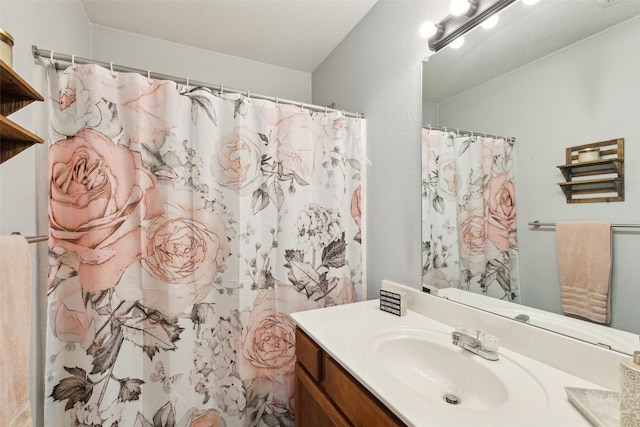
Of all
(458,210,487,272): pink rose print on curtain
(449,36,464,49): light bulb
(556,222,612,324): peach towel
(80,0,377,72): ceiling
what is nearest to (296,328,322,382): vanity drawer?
(458,210,487,272): pink rose print on curtain

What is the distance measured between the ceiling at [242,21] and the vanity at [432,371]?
5.17ft

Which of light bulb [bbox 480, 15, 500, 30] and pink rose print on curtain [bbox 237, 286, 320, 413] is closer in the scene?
light bulb [bbox 480, 15, 500, 30]

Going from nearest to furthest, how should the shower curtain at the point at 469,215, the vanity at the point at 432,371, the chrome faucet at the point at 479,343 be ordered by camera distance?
the vanity at the point at 432,371
the chrome faucet at the point at 479,343
the shower curtain at the point at 469,215

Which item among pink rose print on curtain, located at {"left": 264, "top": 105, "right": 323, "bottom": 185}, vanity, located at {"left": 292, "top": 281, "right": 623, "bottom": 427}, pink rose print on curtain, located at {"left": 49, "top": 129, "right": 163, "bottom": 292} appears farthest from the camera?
pink rose print on curtain, located at {"left": 264, "top": 105, "right": 323, "bottom": 185}

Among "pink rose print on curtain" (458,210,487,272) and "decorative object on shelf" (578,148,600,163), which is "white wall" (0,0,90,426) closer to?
"pink rose print on curtain" (458,210,487,272)

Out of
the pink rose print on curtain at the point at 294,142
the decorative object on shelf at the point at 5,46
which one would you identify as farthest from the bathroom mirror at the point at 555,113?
the decorative object on shelf at the point at 5,46

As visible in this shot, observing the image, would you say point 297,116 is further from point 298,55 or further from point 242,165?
point 298,55

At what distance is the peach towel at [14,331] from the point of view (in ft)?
2.02

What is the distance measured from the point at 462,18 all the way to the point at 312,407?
155 centimetres

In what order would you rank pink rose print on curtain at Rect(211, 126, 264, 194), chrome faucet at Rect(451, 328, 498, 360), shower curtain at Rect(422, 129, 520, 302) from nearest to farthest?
chrome faucet at Rect(451, 328, 498, 360)
shower curtain at Rect(422, 129, 520, 302)
pink rose print on curtain at Rect(211, 126, 264, 194)

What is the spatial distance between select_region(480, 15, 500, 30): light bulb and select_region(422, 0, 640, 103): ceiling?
14 mm

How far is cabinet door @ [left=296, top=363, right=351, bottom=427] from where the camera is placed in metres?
0.85

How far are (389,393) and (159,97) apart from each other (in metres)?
1.37

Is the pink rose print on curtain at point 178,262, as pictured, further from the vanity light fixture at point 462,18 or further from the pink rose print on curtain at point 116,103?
the vanity light fixture at point 462,18
